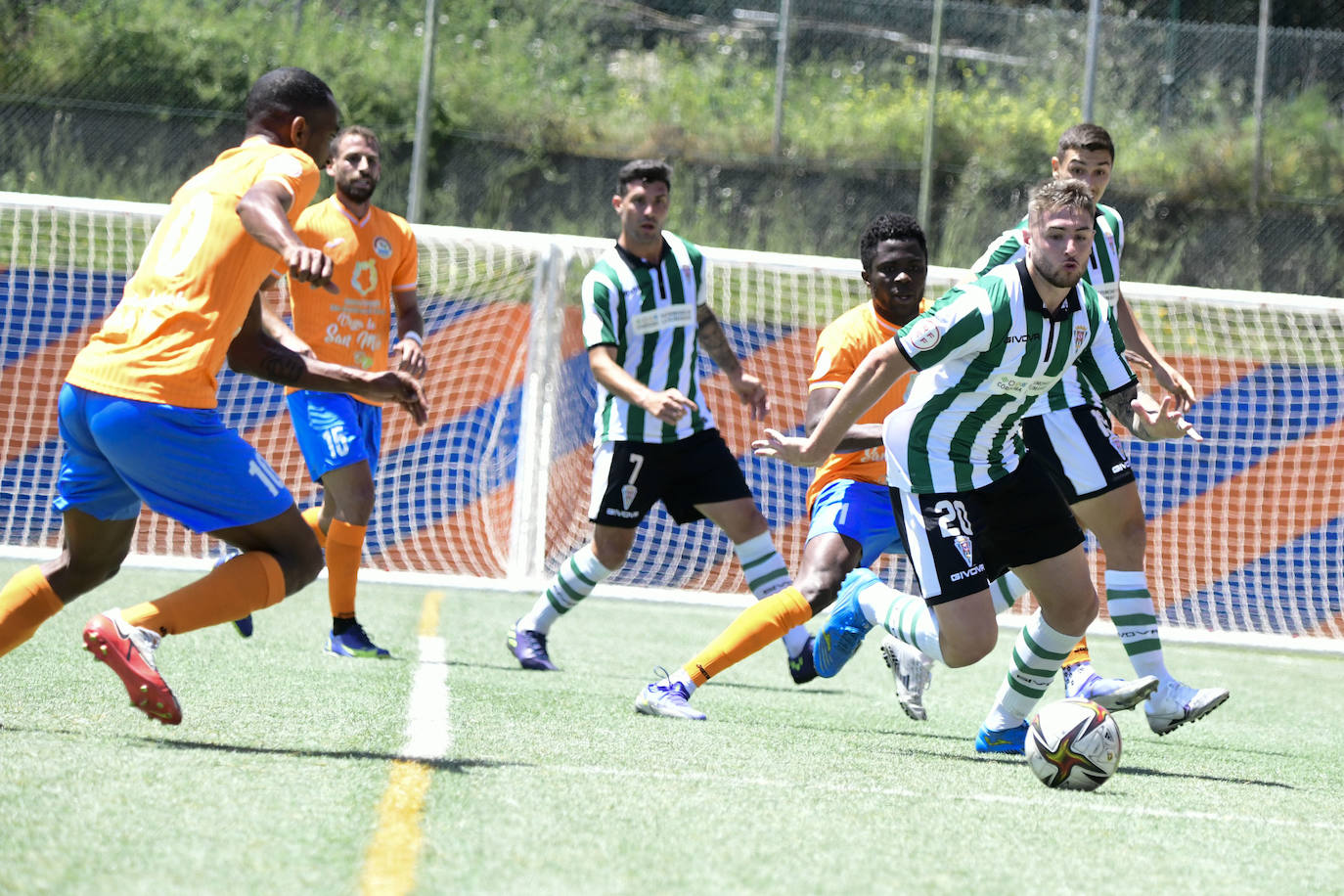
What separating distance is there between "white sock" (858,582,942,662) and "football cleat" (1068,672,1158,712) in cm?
57

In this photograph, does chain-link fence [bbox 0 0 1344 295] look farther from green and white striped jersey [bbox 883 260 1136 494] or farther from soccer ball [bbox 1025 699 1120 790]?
→ soccer ball [bbox 1025 699 1120 790]

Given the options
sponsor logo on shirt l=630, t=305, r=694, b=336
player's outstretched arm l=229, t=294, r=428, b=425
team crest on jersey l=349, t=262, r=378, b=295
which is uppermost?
team crest on jersey l=349, t=262, r=378, b=295

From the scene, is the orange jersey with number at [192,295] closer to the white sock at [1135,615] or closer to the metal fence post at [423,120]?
the white sock at [1135,615]

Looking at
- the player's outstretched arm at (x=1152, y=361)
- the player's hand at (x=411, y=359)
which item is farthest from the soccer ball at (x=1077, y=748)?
the player's hand at (x=411, y=359)

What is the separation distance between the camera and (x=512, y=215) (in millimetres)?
15961

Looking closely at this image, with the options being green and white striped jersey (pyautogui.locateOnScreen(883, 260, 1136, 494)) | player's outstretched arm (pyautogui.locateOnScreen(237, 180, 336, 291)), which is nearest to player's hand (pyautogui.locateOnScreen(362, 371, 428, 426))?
player's outstretched arm (pyautogui.locateOnScreen(237, 180, 336, 291))

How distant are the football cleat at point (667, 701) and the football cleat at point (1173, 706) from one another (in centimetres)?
158

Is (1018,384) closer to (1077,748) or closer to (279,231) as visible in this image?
(1077,748)

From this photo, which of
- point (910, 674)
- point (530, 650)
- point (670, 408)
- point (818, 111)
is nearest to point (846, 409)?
point (670, 408)

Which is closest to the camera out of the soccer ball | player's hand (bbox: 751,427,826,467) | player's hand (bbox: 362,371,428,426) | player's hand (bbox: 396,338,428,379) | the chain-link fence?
player's hand (bbox: 362,371,428,426)

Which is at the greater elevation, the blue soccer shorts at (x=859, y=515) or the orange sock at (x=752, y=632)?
the blue soccer shorts at (x=859, y=515)

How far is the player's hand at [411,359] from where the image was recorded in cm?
605

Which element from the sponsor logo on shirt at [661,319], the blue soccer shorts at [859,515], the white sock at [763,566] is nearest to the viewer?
the blue soccer shorts at [859,515]

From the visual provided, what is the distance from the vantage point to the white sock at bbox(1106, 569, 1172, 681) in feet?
18.5
